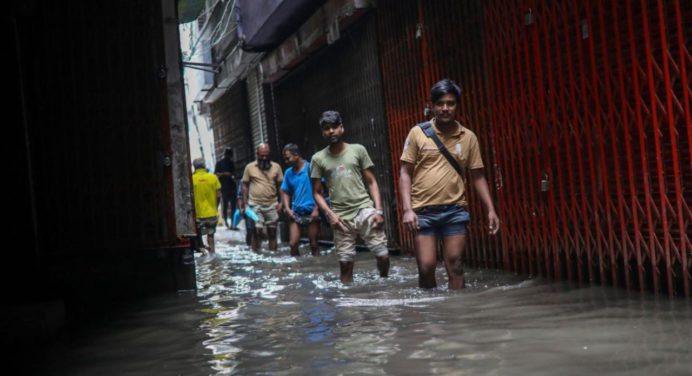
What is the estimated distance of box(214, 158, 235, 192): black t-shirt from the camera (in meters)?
20.3

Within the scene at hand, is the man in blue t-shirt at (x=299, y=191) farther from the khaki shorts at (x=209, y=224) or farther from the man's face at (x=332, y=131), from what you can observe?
the man's face at (x=332, y=131)

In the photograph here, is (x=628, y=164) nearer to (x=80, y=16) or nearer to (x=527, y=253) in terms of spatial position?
(x=527, y=253)

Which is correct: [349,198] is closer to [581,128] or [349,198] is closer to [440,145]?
[440,145]

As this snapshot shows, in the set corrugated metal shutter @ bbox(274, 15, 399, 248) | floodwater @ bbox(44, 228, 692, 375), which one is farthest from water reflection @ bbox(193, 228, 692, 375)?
corrugated metal shutter @ bbox(274, 15, 399, 248)

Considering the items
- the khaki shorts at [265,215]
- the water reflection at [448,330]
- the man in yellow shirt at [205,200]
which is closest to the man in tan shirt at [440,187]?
the water reflection at [448,330]

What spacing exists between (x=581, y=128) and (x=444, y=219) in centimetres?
134

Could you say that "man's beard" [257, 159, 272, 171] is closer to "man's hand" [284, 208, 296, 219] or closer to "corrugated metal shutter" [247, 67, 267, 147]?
"man's hand" [284, 208, 296, 219]

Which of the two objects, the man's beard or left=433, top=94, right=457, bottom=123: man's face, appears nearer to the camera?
left=433, top=94, right=457, bottom=123: man's face

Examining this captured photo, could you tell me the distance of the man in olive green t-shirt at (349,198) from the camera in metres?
7.95

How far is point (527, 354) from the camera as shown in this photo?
4.29 metres

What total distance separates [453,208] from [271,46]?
10112 millimetres

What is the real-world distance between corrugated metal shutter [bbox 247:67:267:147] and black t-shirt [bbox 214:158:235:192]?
78 centimetres

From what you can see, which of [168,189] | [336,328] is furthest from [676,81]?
[168,189]

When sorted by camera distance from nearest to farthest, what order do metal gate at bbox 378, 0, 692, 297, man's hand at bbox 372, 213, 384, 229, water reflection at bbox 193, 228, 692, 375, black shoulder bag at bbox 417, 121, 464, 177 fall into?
water reflection at bbox 193, 228, 692, 375 < metal gate at bbox 378, 0, 692, 297 < black shoulder bag at bbox 417, 121, 464, 177 < man's hand at bbox 372, 213, 384, 229
